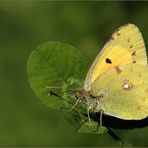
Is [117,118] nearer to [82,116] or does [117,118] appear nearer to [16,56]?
[82,116]

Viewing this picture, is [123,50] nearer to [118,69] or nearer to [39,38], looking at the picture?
[118,69]

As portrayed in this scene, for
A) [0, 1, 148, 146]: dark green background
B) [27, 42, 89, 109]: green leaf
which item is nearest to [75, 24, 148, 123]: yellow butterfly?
[27, 42, 89, 109]: green leaf

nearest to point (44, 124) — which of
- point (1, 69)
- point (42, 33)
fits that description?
point (1, 69)

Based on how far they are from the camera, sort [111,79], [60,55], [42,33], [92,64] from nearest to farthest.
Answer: [60,55] → [92,64] → [111,79] → [42,33]

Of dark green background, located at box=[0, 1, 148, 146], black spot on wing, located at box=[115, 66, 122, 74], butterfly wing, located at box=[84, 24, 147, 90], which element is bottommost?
dark green background, located at box=[0, 1, 148, 146]

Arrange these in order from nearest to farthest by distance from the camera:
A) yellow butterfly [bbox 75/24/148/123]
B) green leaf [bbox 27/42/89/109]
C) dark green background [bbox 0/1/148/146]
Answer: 1. green leaf [bbox 27/42/89/109]
2. yellow butterfly [bbox 75/24/148/123]
3. dark green background [bbox 0/1/148/146]

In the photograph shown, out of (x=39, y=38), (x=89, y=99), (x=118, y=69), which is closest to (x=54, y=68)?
(x=89, y=99)

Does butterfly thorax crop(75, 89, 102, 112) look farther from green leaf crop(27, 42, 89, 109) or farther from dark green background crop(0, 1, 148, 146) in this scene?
dark green background crop(0, 1, 148, 146)

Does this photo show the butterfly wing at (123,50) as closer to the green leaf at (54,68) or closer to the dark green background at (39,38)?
the green leaf at (54,68)
